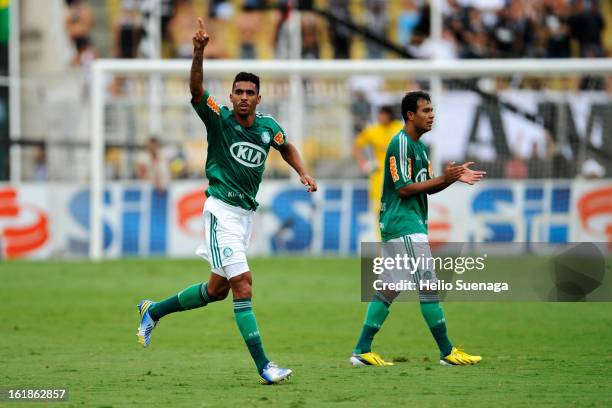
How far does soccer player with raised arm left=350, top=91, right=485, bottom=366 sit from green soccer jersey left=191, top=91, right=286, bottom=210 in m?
1.27

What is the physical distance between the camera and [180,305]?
34.1 feet

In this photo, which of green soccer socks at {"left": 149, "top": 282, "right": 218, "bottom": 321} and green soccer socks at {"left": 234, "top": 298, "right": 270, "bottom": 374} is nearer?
green soccer socks at {"left": 234, "top": 298, "right": 270, "bottom": 374}

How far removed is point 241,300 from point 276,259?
47.2ft

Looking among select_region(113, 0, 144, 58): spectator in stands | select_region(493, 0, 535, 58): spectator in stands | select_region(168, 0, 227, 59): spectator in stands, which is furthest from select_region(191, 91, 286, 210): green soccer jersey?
select_region(493, 0, 535, 58): spectator in stands

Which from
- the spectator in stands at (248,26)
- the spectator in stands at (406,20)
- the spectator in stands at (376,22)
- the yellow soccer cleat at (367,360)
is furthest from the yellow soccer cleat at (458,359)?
the spectator in stands at (406,20)

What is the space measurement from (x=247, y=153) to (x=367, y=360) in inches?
86.8

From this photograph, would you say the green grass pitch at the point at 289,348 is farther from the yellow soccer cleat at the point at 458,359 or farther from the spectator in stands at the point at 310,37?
the spectator in stands at the point at 310,37

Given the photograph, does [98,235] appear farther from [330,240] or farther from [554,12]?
[554,12]

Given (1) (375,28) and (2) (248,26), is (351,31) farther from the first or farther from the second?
(2) (248,26)

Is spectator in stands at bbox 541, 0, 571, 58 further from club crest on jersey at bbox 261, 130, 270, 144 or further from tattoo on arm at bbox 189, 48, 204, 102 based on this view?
tattoo on arm at bbox 189, 48, 204, 102

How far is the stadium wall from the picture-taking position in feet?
79.6

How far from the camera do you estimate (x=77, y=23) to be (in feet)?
94.7

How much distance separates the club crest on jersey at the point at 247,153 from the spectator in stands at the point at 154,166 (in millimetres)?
14894

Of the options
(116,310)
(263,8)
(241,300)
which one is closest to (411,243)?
(241,300)
